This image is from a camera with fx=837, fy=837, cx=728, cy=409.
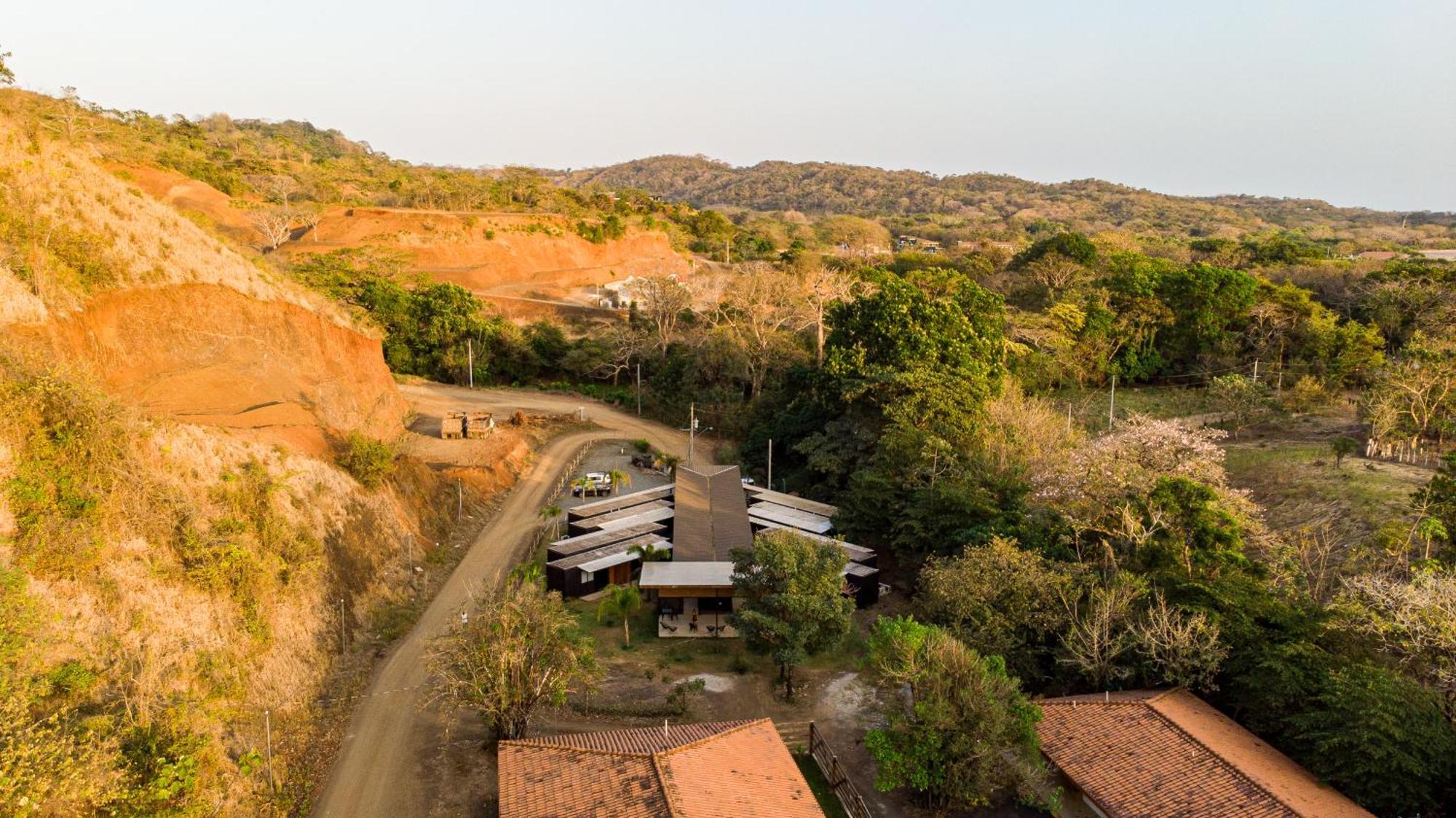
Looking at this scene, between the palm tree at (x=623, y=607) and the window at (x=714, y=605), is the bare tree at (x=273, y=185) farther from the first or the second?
the window at (x=714, y=605)

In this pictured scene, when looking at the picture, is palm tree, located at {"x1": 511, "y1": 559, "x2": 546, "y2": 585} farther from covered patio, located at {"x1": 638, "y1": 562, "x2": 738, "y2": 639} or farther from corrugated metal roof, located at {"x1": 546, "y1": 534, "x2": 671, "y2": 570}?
covered patio, located at {"x1": 638, "y1": 562, "x2": 738, "y2": 639}

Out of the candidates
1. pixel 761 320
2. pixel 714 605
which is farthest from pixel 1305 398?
pixel 714 605

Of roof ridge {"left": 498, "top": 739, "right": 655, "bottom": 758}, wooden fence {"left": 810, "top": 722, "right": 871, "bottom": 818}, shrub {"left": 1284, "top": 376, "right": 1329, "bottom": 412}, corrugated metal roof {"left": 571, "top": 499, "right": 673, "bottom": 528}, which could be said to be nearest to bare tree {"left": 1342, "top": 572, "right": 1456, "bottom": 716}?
wooden fence {"left": 810, "top": 722, "right": 871, "bottom": 818}

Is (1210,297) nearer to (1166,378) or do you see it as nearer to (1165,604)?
(1166,378)

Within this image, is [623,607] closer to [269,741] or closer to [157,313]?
[269,741]

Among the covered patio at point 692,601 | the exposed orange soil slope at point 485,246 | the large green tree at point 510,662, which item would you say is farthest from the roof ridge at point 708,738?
the exposed orange soil slope at point 485,246

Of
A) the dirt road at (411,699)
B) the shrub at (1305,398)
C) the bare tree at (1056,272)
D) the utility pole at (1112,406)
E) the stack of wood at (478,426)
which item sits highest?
the bare tree at (1056,272)

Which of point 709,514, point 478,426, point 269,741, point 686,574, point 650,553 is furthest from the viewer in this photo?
point 478,426

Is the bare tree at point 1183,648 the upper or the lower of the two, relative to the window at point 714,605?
upper

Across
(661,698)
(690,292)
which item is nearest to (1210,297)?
(690,292)
